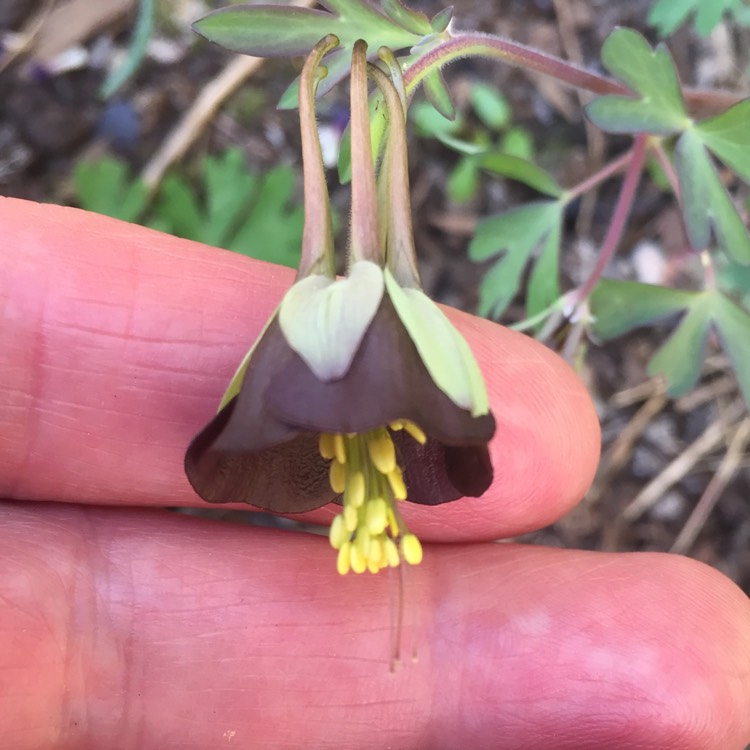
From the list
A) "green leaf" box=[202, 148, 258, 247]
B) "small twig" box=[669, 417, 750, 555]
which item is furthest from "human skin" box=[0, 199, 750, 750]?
"green leaf" box=[202, 148, 258, 247]

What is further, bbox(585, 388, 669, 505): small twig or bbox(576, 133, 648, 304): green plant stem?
bbox(585, 388, 669, 505): small twig

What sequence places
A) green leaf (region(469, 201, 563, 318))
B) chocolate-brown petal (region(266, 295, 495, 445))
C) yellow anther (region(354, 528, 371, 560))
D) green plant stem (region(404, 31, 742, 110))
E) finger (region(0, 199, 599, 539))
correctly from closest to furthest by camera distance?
chocolate-brown petal (region(266, 295, 495, 445)), yellow anther (region(354, 528, 371, 560)), green plant stem (region(404, 31, 742, 110)), finger (region(0, 199, 599, 539)), green leaf (region(469, 201, 563, 318))

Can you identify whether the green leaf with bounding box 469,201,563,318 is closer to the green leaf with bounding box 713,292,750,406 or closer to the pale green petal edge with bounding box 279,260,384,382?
the green leaf with bounding box 713,292,750,406

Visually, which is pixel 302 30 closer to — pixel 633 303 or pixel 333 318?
pixel 333 318

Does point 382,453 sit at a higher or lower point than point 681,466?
higher

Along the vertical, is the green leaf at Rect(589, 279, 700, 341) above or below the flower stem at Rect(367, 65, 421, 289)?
below

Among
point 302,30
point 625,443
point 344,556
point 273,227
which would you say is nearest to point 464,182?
point 273,227

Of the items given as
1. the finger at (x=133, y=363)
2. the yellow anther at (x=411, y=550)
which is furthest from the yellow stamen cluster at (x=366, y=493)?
the finger at (x=133, y=363)

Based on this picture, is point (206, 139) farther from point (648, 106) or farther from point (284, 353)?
point (284, 353)
